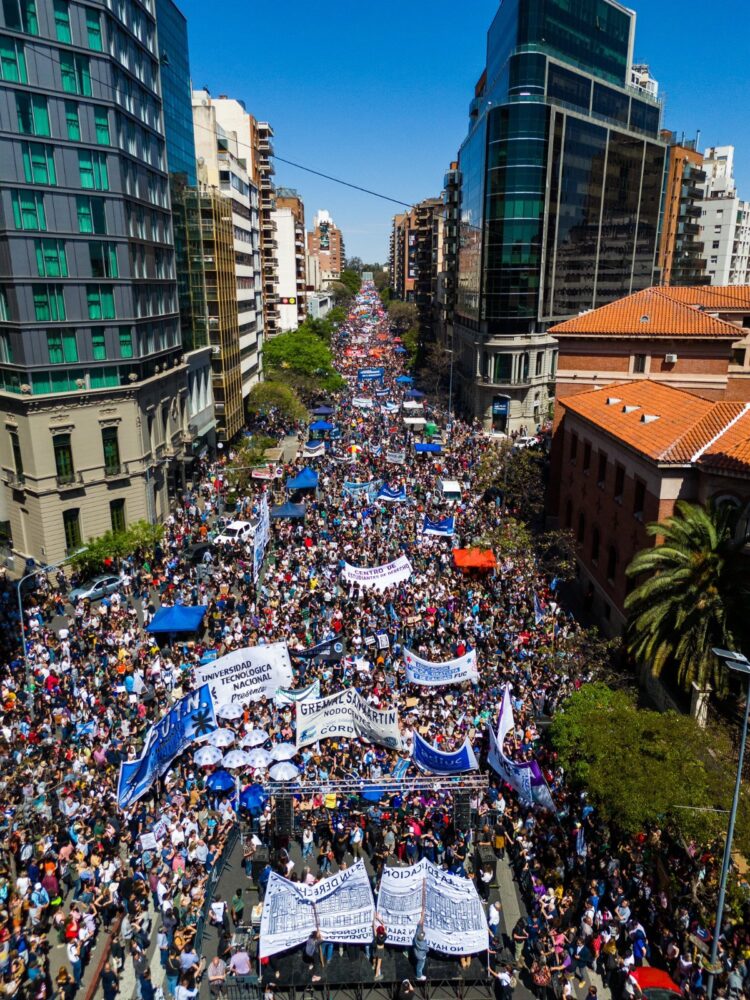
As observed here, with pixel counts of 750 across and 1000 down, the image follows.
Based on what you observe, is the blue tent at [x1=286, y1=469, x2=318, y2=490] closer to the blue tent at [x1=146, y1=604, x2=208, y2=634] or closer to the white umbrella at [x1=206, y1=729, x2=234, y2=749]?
the blue tent at [x1=146, y1=604, x2=208, y2=634]

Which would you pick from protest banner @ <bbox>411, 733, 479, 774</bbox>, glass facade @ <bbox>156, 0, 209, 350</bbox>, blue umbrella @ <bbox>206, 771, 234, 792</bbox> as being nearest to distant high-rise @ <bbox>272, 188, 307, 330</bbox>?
glass facade @ <bbox>156, 0, 209, 350</bbox>

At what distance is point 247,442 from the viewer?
59.5 m

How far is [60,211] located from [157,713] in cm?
2575

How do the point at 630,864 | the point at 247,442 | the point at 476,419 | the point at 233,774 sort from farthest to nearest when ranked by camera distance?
the point at 476,419, the point at 247,442, the point at 233,774, the point at 630,864

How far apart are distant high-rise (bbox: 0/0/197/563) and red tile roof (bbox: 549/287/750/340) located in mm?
25116

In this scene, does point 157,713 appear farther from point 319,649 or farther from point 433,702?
point 433,702

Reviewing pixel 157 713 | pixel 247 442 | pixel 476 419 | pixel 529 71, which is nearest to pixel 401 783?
pixel 157 713

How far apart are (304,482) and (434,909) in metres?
33.9

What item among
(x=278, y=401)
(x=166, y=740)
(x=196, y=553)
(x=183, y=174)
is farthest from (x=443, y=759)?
(x=278, y=401)

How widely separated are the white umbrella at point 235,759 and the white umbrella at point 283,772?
3.75 ft

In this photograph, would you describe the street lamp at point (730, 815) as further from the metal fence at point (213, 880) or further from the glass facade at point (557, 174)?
the glass facade at point (557, 174)

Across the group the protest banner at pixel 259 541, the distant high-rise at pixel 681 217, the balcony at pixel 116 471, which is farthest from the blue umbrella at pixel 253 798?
the distant high-rise at pixel 681 217

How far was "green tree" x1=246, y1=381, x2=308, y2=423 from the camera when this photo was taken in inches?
2808

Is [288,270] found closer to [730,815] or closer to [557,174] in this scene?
[557,174]
